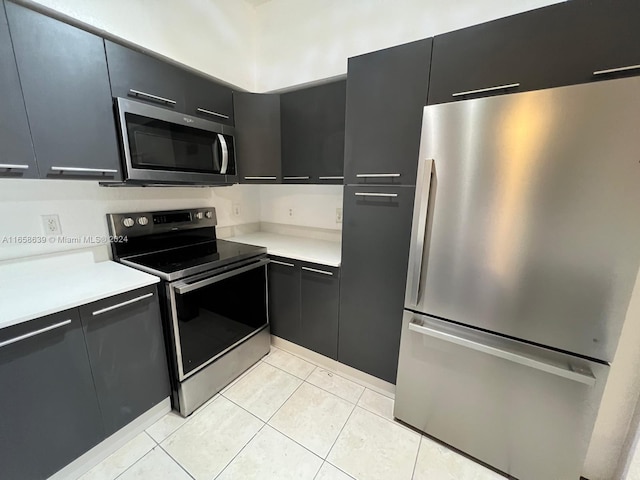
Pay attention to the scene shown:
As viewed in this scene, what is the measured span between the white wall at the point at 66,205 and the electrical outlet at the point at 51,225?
0.6 inches

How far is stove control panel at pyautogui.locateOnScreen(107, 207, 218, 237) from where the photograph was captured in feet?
5.26

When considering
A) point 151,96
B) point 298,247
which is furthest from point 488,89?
Answer: point 151,96

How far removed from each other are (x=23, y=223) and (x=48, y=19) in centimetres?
98

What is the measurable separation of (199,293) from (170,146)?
3.04 ft

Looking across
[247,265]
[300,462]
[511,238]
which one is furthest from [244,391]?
[511,238]

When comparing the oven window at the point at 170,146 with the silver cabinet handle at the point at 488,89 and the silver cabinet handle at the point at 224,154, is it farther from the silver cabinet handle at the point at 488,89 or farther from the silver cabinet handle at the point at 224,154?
the silver cabinet handle at the point at 488,89

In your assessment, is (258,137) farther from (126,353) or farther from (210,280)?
(126,353)

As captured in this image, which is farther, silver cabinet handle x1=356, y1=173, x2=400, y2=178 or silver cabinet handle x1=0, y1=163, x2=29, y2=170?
silver cabinet handle x1=356, y1=173, x2=400, y2=178

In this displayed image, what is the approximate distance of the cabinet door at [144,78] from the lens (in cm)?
130

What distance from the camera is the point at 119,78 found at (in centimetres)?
132

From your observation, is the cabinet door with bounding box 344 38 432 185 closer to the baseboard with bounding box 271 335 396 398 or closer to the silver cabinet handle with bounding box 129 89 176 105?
the silver cabinet handle with bounding box 129 89 176 105

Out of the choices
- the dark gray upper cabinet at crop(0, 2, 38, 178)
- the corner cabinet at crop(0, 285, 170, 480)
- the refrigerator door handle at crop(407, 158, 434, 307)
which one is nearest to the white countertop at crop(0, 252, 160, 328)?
the corner cabinet at crop(0, 285, 170, 480)

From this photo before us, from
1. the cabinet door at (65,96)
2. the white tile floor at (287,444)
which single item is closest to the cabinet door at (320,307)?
the white tile floor at (287,444)

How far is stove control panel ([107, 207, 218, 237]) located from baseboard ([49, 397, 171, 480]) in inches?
43.2
